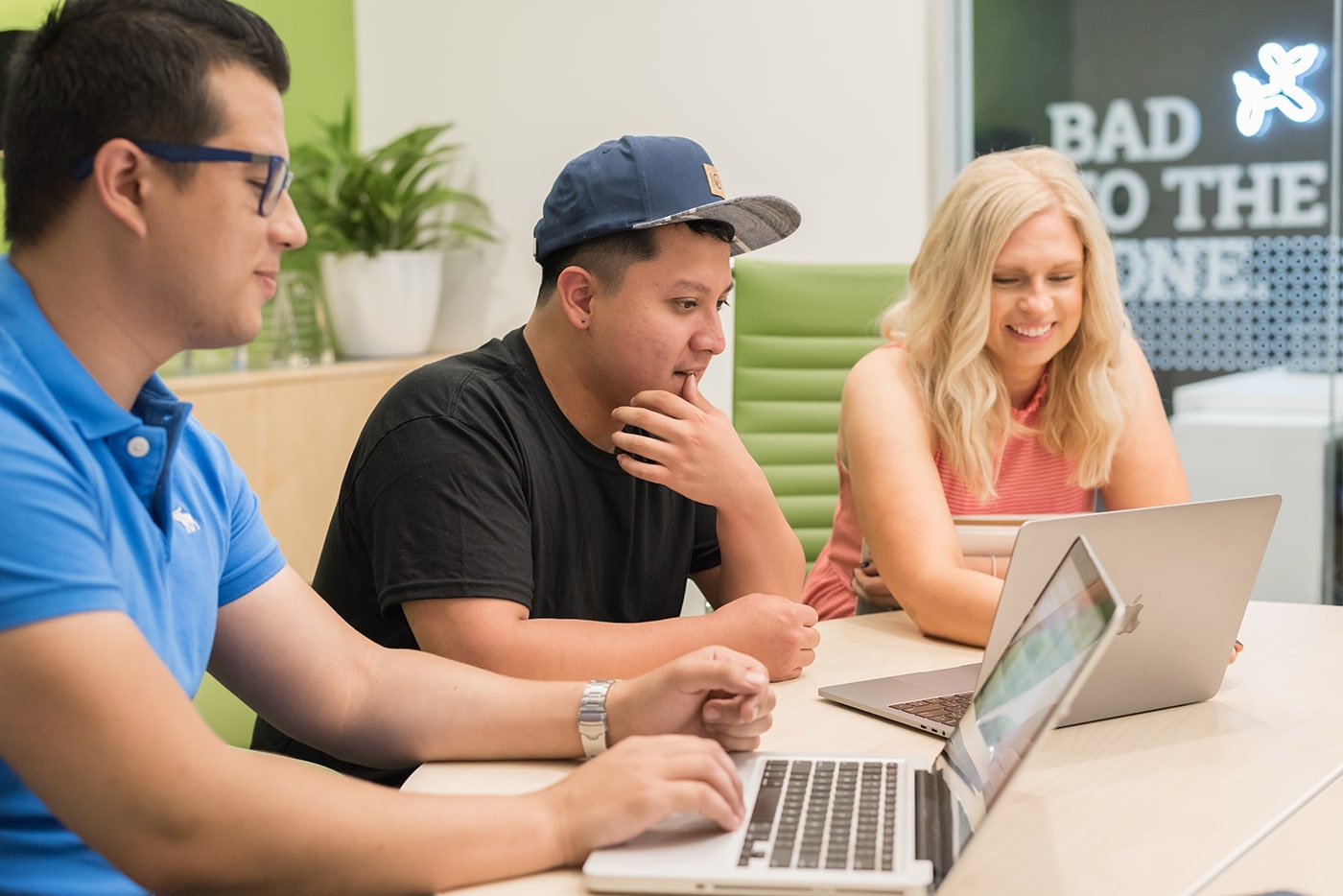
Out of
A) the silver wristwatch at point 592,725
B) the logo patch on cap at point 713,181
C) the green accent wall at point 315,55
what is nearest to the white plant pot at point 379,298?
the green accent wall at point 315,55

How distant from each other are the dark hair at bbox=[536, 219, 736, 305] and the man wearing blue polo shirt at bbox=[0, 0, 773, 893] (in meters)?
0.54

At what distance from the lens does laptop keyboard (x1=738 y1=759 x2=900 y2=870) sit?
91 centimetres

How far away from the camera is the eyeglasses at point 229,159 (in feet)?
3.17

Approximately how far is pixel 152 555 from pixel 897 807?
2.06 ft

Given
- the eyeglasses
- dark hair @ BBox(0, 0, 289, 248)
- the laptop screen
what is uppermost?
dark hair @ BBox(0, 0, 289, 248)

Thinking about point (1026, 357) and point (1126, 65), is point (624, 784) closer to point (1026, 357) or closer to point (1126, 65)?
point (1026, 357)

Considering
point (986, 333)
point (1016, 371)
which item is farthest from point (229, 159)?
point (1016, 371)

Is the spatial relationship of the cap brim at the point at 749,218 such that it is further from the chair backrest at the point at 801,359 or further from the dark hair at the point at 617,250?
the chair backrest at the point at 801,359

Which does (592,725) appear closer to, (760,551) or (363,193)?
(760,551)

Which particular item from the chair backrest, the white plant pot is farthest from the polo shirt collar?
the white plant pot

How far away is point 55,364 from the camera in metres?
0.96

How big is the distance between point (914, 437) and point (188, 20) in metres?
1.22

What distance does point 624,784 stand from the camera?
97 centimetres

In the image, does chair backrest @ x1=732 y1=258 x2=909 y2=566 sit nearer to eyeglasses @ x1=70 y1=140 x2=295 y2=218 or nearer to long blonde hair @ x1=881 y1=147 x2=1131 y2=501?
long blonde hair @ x1=881 y1=147 x2=1131 y2=501
